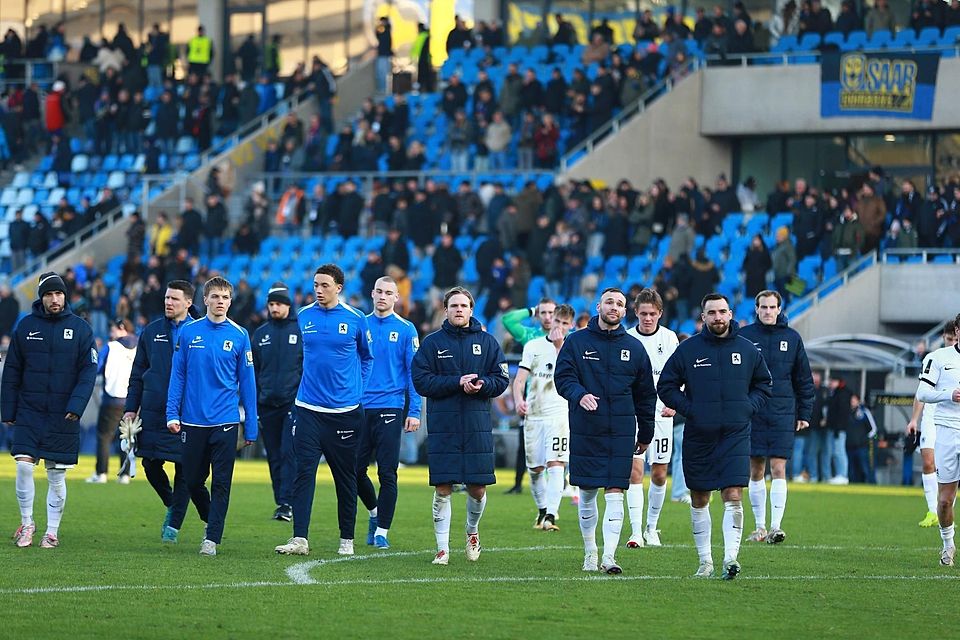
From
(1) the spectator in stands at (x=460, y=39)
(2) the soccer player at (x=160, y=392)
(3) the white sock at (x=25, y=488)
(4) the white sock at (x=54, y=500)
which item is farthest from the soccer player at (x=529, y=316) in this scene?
(1) the spectator in stands at (x=460, y=39)

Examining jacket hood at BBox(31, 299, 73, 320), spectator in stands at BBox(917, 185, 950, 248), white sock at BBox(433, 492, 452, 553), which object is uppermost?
spectator in stands at BBox(917, 185, 950, 248)

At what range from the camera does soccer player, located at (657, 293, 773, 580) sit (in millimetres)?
12898

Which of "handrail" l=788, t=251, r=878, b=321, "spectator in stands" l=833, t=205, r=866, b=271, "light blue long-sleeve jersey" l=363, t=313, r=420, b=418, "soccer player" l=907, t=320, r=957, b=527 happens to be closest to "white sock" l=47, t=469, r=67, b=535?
"light blue long-sleeve jersey" l=363, t=313, r=420, b=418

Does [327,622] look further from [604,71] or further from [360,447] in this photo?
[604,71]

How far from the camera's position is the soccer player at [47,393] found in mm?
14617

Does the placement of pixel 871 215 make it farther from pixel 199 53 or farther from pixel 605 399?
pixel 605 399

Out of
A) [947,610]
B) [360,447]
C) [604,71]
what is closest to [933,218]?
[604,71]

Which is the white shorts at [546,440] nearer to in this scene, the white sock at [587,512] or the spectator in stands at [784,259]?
the white sock at [587,512]

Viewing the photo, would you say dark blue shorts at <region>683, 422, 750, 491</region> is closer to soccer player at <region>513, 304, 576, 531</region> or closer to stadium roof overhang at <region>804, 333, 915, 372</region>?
soccer player at <region>513, 304, 576, 531</region>

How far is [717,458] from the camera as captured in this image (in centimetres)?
1291

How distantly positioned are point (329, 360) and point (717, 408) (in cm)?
305

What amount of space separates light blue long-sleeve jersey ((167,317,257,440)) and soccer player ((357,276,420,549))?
3.67ft

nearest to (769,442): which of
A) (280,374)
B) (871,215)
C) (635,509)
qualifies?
(635,509)

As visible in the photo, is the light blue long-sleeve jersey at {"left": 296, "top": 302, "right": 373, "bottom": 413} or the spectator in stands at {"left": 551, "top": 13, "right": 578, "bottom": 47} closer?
the light blue long-sleeve jersey at {"left": 296, "top": 302, "right": 373, "bottom": 413}
